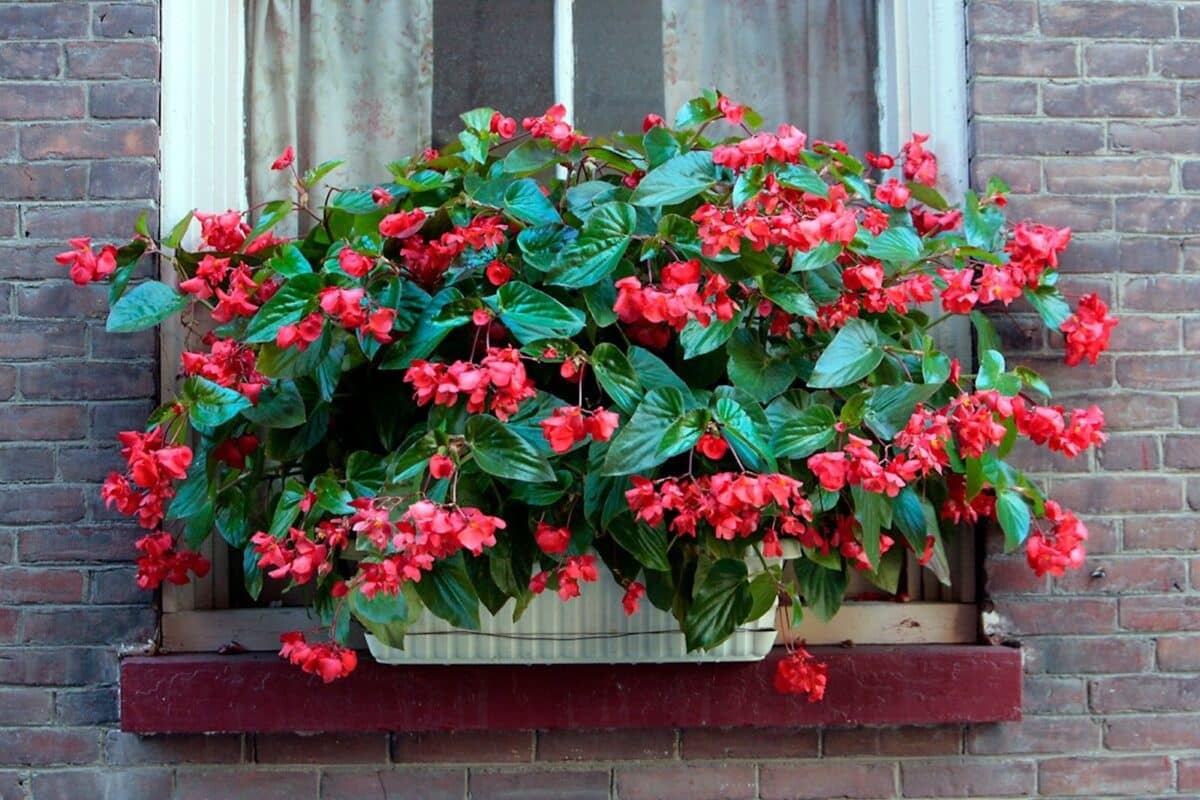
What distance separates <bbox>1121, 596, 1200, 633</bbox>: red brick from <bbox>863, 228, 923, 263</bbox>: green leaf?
697 millimetres

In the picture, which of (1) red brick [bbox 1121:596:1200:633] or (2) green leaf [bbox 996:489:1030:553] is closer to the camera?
(2) green leaf [bbox 996:489:1030:553]

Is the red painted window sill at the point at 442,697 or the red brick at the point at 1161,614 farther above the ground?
the red brick at the point at 1161,614

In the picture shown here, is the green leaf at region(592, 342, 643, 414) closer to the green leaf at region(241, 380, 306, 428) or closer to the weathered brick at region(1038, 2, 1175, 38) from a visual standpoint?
the green leaf at region(241, 380, 306, 428)

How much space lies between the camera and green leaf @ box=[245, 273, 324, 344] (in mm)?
1604

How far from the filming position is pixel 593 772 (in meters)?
1.97

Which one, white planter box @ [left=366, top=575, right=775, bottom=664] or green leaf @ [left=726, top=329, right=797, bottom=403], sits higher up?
green leaf @ [left=726, top=329, right=797, bottom=403]

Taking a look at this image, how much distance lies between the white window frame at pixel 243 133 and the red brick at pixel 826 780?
20 cm

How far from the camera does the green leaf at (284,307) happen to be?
1604 millimetres

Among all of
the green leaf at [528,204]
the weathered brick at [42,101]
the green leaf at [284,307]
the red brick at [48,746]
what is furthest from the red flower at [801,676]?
the weathered brick at [42,101]

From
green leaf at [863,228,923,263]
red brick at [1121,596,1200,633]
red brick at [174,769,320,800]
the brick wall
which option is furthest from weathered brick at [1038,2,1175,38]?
red brick at [174,769,320,800]

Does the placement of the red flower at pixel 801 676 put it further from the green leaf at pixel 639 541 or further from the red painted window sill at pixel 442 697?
the green leaf at pixel 639 541

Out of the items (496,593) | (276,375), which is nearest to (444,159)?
(276,375)

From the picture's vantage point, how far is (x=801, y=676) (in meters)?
1.77

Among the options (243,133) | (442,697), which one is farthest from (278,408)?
(243,133)
